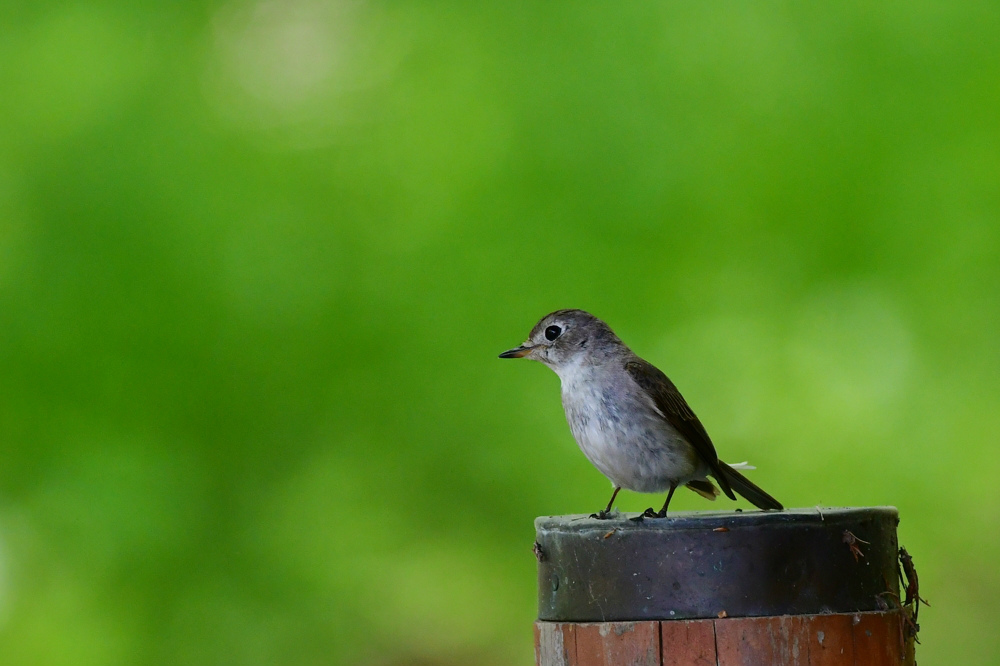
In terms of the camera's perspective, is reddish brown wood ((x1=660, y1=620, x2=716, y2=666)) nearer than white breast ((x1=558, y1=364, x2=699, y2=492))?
Yes

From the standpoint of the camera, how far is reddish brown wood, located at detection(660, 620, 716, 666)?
7.13ft

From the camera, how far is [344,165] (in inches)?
255

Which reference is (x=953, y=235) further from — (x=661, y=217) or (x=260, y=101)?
(x=260, y=101)

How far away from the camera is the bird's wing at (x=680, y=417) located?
3.52 metres

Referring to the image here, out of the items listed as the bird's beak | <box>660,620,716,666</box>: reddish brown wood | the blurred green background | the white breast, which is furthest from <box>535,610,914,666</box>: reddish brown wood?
the blurred green background

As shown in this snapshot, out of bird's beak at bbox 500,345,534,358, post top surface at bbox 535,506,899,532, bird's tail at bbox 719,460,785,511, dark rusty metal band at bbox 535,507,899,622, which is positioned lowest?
dark rusty metal band at bbox 535,507,899,622

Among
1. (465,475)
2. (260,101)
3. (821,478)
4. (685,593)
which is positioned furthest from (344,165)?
(685,593)

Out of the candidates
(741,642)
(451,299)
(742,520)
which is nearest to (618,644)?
(741,642)

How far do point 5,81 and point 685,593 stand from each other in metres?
5.76

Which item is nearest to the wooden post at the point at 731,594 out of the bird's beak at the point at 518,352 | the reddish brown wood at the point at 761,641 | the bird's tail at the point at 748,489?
the reddish brown wood at the point at 761,641

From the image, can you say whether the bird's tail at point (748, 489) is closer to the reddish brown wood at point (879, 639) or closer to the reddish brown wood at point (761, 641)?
the reddish brown wood at point (879, 639)

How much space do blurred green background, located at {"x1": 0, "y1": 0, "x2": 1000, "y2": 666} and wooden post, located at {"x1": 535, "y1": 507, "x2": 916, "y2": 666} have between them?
3729 millimetres

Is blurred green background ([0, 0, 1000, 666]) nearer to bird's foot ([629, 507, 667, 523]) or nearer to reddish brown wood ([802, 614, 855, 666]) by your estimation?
bird's foot ([629, 507, 667, 523])

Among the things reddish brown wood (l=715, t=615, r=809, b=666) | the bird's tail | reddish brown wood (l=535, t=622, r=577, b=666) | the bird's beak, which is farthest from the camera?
the bird's beak
